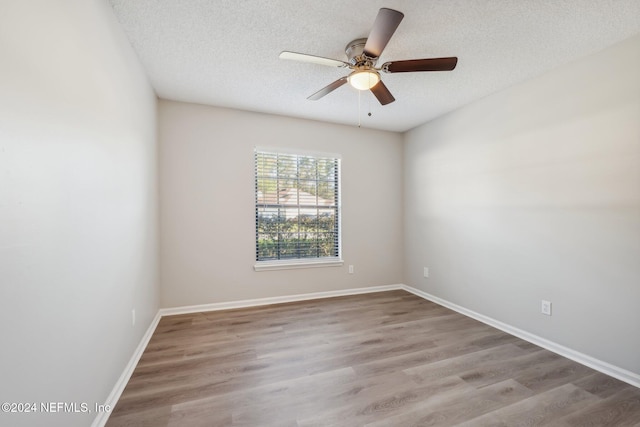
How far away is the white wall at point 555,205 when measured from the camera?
2018mm

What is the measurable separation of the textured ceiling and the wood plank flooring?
2556mm

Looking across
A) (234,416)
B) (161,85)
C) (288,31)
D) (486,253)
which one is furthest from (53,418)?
(486,253)

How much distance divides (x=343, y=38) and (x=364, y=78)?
0.33 m

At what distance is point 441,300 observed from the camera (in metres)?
3.64

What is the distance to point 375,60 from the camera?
1967mm

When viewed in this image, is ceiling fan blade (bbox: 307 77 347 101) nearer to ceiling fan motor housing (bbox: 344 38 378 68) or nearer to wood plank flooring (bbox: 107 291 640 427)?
ceiling fan motor housing (bbox: 344 38 378 68)

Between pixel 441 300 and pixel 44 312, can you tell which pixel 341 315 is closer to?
pixel 441 300

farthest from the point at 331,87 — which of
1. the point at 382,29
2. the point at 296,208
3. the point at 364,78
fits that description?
the point at 296,208

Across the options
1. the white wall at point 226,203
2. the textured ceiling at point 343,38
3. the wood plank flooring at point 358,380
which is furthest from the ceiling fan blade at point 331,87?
the wood plank flooring at point 358,380

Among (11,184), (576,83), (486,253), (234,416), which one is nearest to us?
(11,184)

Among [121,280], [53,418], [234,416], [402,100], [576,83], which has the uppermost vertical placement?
[402,100]

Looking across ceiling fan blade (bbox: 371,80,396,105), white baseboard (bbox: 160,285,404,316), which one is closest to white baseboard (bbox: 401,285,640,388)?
white baseboard (bbox: 160,285,404,316)

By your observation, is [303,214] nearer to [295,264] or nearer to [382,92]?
[295,264]

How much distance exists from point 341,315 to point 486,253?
182 centimetres
